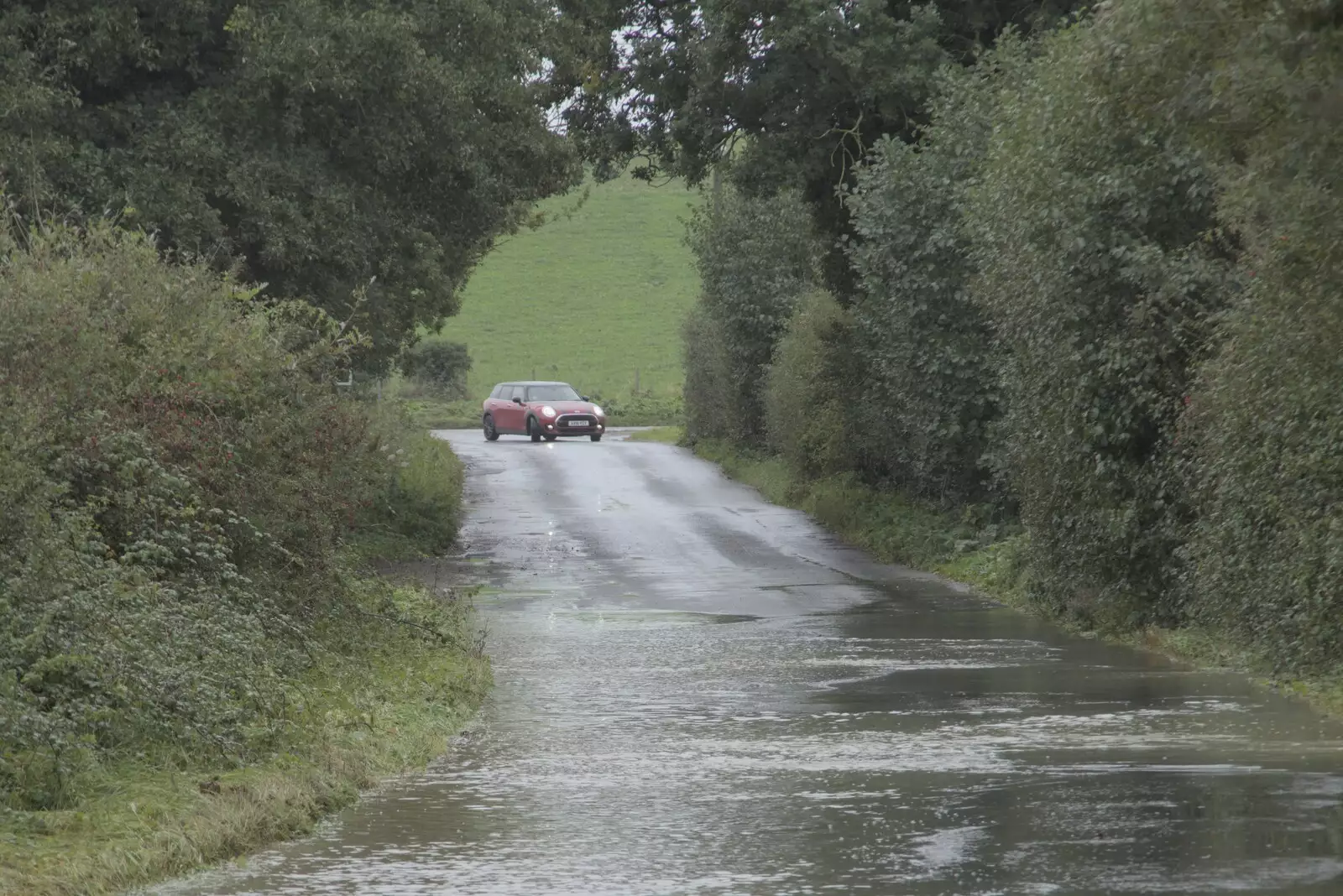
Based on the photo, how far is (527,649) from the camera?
1673 centimetres

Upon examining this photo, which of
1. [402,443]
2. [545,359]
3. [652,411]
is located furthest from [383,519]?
[545,359]

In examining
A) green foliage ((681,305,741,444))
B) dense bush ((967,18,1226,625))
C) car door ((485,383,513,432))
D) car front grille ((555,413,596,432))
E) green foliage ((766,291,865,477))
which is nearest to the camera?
dense bush ((967,18,1226,625))

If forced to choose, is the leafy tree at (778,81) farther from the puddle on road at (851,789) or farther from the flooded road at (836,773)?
the puddle on road at (851,789)

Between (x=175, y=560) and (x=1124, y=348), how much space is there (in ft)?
27.3

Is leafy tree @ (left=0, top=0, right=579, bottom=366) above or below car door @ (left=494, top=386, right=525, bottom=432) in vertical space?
above

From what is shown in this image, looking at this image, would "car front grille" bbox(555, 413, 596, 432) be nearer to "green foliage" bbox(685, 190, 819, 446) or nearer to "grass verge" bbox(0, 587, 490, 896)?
"green foliage" bbox(685, 190, 819, 446)

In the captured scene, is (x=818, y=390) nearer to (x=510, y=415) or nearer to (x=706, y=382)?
(x=706, y=382)

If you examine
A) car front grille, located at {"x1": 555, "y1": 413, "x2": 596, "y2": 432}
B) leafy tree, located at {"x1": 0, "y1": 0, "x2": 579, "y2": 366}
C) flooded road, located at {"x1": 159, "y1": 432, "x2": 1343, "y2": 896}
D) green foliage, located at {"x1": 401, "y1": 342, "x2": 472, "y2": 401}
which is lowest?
flooded road, located at {"x1": 159, "y1": 432, "x2": 1343, "y2": 896}

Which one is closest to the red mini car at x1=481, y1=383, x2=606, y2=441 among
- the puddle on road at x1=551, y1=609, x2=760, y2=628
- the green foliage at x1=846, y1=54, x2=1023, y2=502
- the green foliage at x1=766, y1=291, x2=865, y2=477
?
the green foliage at x1=766, y1=291, x2=865, y2=477

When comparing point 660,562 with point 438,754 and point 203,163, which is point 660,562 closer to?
point 203,163

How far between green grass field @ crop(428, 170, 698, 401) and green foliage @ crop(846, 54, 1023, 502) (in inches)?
2303

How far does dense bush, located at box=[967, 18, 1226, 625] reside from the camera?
16.2 meters

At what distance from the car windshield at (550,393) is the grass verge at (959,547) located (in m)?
18.2

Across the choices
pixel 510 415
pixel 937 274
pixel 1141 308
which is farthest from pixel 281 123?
pixel 510 415
